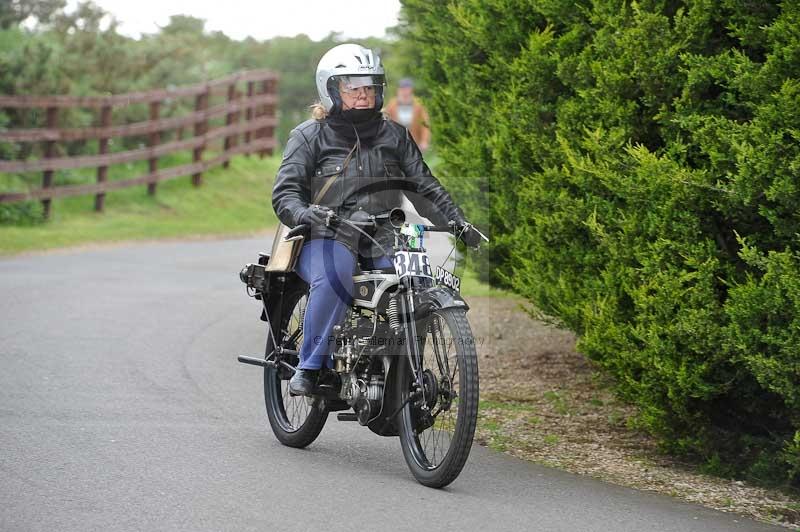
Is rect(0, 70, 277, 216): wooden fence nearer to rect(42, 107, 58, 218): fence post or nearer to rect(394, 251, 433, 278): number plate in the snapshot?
rect(42, 107, 58, 218): fence post

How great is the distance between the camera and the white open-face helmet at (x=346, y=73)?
6.83 meters

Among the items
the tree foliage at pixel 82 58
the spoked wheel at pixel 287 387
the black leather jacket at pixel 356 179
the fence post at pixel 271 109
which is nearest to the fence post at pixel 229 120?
the tree foliage at pixel 82 58

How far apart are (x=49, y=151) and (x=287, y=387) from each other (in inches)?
544

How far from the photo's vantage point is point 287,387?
24.3 feet

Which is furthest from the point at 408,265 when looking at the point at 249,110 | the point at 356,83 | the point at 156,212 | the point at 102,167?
the point at 249,110

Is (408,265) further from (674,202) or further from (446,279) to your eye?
(674,202)

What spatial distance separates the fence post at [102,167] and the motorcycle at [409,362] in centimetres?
1478

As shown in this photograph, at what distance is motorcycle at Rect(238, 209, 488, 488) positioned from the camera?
19.9 feet

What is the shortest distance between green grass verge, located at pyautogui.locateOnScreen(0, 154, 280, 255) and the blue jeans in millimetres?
10893

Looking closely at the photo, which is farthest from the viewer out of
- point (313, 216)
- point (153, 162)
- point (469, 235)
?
point (153, 162)

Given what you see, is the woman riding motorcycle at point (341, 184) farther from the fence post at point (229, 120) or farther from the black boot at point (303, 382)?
the fence post at point (229, 120)

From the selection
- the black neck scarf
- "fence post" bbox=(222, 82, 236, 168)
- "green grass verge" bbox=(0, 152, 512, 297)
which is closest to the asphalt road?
the black neck scarf

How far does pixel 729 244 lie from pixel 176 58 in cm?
2130

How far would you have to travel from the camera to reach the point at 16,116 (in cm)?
2041
